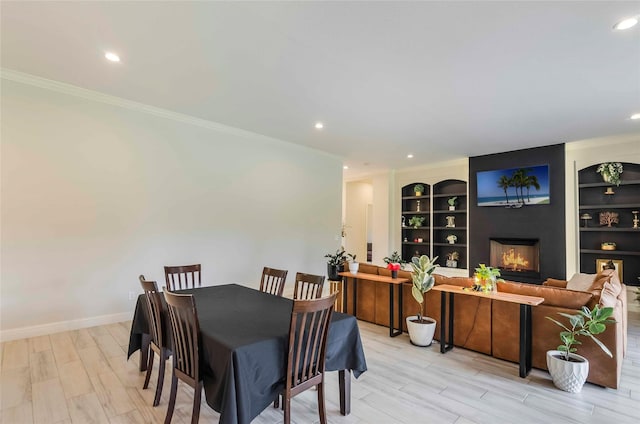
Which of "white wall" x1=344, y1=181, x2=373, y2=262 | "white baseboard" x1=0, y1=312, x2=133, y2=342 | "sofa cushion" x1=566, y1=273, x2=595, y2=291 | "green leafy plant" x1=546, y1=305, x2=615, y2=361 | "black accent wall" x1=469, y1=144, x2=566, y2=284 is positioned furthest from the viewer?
"white wall" x1=344, y1=181, x2=373, y2=262

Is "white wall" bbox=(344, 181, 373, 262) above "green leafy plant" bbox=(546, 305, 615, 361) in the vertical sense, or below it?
above

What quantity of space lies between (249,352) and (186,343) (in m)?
0.51

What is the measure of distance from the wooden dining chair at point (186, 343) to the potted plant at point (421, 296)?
8.36 feet

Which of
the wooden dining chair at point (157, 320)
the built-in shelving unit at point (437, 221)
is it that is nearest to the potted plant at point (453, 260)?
the built-in shelving unit at point (437, 221)

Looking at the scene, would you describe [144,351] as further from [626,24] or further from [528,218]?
[528,218]

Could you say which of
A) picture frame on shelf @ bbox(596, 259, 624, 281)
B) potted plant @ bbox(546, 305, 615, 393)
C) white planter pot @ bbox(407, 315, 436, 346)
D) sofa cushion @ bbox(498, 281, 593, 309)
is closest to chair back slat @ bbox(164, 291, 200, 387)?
white planter pot @ bbox(407, 315, 436, 346)

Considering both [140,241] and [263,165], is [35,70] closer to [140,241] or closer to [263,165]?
[140,241]

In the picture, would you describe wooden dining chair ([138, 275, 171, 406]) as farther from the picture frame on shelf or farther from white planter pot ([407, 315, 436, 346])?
the picture frame on shelf

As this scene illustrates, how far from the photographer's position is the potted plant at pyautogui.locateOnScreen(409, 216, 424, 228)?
8656 mm

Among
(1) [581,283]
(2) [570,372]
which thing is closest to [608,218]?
(1) [581,283]

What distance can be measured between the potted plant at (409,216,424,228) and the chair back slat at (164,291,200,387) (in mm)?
7528

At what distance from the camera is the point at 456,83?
3.62m

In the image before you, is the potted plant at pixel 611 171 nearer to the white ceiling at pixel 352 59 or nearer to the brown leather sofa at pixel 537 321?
the white ceiling at pixel 352 59

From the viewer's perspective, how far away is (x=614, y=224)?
5.88m
